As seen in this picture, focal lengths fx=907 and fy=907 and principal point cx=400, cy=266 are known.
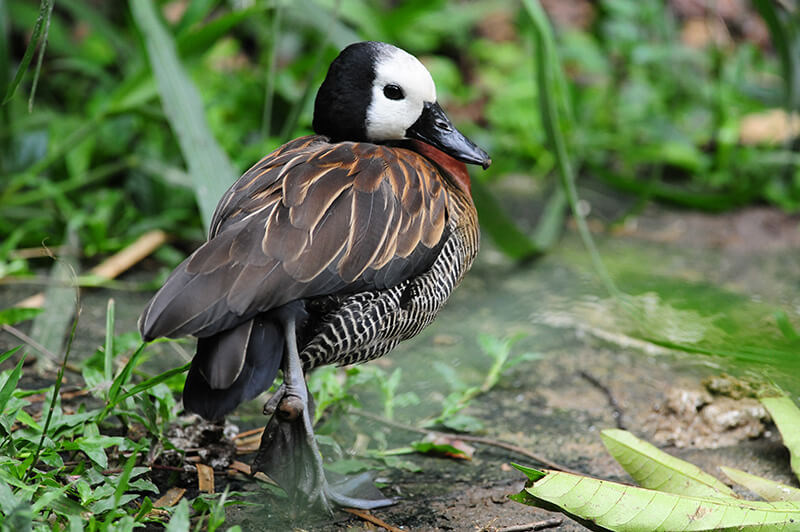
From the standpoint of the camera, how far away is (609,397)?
3.14m

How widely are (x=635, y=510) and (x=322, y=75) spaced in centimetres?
320

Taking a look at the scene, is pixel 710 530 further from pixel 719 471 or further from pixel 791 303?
pixel 791 303

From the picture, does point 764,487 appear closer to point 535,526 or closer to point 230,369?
point 535,526

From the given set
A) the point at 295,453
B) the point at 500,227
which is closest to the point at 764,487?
the point at 295,453

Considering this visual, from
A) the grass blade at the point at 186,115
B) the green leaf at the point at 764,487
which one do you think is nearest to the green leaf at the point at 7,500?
the grass blade at the point at 186,115

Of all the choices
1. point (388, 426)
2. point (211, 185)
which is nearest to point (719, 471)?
point (388, 426)

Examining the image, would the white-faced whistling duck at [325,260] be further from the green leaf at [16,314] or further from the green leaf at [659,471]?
the green leaf at [16,314]

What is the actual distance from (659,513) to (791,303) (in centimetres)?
202

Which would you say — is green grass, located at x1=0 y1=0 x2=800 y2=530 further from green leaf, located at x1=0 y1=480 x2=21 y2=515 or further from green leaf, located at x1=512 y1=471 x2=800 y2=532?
green leaf, located at x1=512 y1=471 x2=800 y2=532

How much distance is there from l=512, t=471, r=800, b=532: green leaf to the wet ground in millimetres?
202

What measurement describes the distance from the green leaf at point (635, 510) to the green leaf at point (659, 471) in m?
0.16

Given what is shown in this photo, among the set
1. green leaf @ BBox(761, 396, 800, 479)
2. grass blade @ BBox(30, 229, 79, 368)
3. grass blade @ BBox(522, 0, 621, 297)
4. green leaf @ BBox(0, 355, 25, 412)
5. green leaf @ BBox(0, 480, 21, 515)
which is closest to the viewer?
green leaf @ BBox(0, 480, 21, 515)

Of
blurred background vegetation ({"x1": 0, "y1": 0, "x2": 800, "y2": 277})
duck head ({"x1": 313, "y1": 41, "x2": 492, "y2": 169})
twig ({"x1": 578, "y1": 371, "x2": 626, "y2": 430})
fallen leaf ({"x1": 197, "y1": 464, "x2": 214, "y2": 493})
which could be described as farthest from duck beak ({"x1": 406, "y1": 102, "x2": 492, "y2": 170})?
fallen leaf ({"x1": 197, "y1": 464, "x2": 214, "y2": 493})

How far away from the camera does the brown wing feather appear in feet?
6.98
